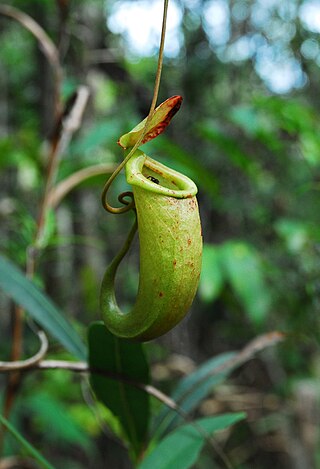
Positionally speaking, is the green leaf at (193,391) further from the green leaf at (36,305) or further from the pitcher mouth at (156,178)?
the pitcher mouth at (156,178)

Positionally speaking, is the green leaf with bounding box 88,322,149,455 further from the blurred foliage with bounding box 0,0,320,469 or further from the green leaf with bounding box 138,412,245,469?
the blurred foliage with bounding box 0,0,320,469

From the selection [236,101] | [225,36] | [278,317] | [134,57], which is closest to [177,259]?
[278,317]

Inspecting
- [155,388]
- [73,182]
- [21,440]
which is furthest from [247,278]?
[21,440]

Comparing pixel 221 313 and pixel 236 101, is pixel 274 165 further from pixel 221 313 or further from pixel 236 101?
pixel 221 313

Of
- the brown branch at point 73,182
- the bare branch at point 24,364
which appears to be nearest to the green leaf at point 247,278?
the brown branch at point 73,182

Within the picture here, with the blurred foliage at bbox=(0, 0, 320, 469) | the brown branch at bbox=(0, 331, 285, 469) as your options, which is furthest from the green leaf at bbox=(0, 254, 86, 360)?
the blurred foliage at bbox=(0, 0, 320, 469)

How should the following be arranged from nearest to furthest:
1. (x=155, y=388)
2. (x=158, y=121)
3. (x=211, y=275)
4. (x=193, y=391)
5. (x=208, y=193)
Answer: (x=158, y=121) → (x=155, y=388) → (x=193, y=391) → (x=211, y=275) → (x=208, y=193)

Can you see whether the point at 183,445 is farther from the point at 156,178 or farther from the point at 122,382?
the point at 156,178

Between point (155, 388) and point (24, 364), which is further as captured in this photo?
point (155, 388)
